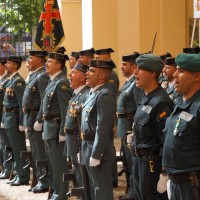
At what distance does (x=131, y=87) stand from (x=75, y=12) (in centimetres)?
884

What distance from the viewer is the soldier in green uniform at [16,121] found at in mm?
8641

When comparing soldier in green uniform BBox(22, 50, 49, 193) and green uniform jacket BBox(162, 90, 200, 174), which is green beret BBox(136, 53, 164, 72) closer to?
green uniform jacket BBox(162, 90, 200, 174)

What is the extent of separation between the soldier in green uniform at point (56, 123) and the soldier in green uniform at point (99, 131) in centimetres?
124

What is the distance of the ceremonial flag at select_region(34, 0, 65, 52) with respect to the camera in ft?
36.5

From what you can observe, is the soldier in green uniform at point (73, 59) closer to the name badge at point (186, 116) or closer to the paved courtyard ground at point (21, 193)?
the paved courtyard ground at point (21, 193)

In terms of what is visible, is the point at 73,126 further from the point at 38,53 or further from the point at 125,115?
the point at 38,53

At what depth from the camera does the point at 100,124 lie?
576 cm

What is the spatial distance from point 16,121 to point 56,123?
1.49 metres

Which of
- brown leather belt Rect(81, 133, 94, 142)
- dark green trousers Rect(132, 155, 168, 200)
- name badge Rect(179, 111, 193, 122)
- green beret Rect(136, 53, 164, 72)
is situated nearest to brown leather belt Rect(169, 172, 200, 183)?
name badge Rect(179, 111, 193, 122)

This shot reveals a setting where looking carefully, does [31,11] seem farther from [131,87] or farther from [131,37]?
[131,87]

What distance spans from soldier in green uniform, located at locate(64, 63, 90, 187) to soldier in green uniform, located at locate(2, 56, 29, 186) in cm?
192

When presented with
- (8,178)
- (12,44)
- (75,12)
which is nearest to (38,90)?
(8,178)

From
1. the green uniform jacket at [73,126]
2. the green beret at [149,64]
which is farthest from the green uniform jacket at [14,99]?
the green beret at [149,64]

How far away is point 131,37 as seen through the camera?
11859 millimetres
